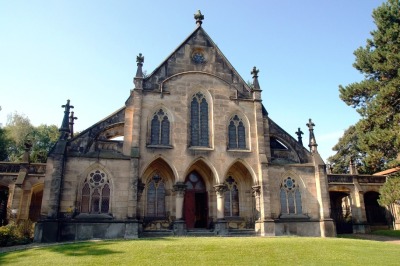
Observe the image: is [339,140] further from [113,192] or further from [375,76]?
[113,192]

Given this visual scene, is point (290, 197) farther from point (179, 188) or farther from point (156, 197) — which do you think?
point (156, 197)

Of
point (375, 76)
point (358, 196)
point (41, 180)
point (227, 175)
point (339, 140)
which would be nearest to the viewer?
point (227, 175)

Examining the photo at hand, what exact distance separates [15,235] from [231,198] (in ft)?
43.9

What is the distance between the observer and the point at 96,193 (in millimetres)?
19438

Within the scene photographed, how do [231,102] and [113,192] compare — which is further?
[231,102]

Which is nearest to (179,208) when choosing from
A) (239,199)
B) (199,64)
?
(239,199)

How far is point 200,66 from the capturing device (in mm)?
23672

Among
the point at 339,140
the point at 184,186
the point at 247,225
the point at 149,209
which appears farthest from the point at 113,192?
the point at 339,140

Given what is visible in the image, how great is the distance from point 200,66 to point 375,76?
1329cm

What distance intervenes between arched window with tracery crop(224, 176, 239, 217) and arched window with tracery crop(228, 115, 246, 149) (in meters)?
2.38

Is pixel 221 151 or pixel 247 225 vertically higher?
pixel 221 151

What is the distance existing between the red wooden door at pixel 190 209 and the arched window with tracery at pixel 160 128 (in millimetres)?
3948

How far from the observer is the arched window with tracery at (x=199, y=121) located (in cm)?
2216

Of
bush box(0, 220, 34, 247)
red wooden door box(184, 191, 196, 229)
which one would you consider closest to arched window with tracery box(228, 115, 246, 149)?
red wooden door box(184, 191, 196, 229)
